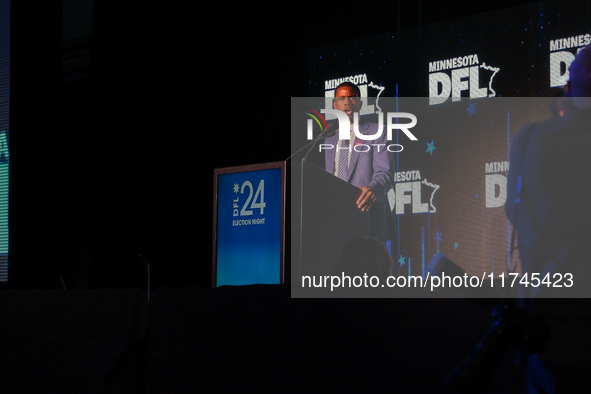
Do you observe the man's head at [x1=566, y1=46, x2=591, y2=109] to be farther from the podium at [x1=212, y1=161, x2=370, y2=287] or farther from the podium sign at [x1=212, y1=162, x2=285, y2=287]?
the podium sign at [x1=212, y1=162, x2=285, y2=287]

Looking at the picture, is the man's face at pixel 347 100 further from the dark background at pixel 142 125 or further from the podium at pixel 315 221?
the podium at pixel 315 221

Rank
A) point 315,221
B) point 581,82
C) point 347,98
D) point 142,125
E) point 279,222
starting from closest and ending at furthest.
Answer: point 581,82
point 315,221
point 279,222
point 347,98
point 142,125

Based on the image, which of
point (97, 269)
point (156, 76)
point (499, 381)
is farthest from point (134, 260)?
point (499, 381)

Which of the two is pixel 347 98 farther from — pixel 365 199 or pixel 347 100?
pixel 365 199

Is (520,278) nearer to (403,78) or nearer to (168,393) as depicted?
(168,393)

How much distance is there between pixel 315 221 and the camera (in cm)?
297

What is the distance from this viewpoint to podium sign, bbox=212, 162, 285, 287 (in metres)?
3.17

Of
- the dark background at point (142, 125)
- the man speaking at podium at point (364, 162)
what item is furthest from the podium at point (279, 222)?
the dark background at point (142, 125)

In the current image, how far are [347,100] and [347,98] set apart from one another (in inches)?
0.6

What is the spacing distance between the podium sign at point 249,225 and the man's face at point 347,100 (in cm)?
158

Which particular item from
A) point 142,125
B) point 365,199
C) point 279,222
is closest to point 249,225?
point 279,222

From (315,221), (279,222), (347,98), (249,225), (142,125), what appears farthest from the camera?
(142,125)

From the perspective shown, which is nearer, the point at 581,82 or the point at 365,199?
the point at 581,82

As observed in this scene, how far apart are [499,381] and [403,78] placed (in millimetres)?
4088
